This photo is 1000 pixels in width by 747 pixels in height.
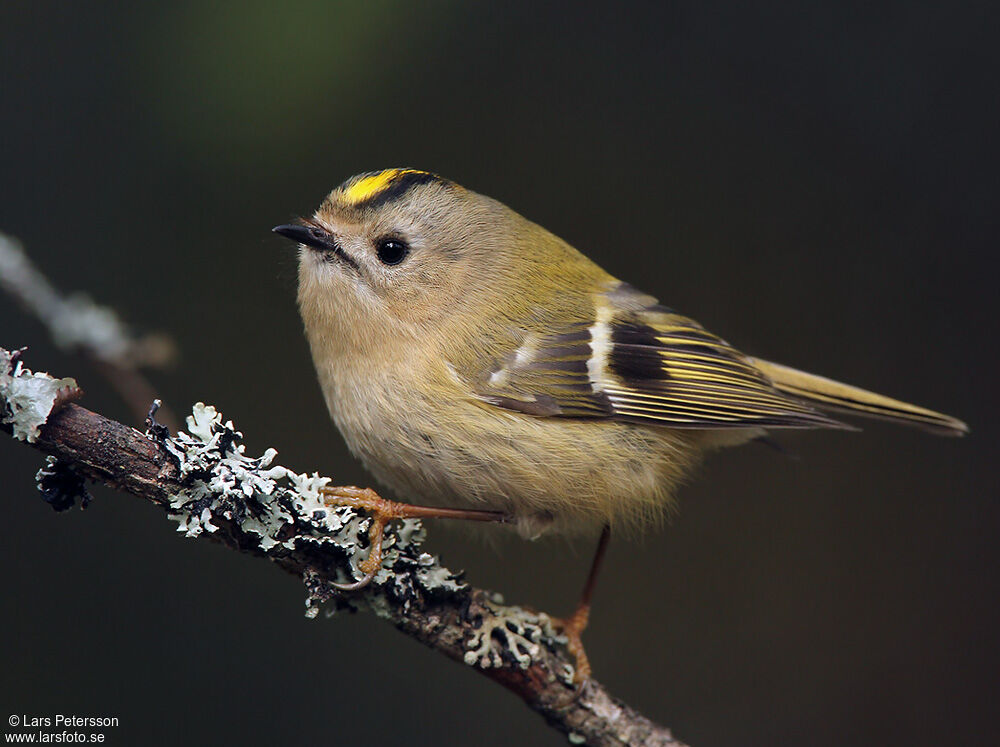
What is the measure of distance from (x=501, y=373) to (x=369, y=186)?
0.43m

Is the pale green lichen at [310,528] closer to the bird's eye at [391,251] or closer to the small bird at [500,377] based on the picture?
the small bird at [500,377]

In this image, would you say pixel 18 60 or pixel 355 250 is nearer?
pixel 355 250

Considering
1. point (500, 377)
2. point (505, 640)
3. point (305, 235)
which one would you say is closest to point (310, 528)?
point (505, 640)

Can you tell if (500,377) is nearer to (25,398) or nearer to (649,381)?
(649,381)

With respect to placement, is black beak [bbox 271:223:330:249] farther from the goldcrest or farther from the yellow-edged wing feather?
the yellow-edged wing feather

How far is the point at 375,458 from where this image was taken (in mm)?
1621

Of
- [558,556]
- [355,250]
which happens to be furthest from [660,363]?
[558,556]

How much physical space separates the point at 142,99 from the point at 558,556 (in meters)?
1.45

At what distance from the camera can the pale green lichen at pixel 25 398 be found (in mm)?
1119

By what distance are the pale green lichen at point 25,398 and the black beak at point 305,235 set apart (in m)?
0.59

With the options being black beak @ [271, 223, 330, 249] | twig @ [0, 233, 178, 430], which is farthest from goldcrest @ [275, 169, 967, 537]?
twig @ [0, 233, 178, 430]

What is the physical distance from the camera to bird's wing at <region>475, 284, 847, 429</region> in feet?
5.44

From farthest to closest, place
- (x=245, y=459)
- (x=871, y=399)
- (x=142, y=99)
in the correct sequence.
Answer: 1. (x=142, y=99)
2. (x=871, y=399)
3. (x=245, y=459)

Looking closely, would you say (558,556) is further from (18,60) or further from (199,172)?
(18,60)
